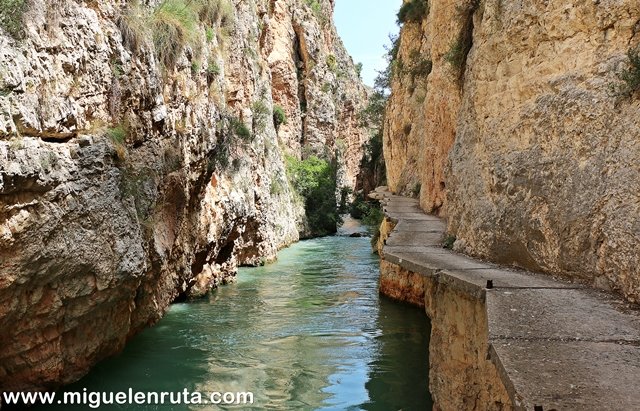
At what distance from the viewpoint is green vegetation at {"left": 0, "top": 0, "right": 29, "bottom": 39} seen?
600 cm

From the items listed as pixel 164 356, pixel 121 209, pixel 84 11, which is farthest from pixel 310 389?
pixel 84 11

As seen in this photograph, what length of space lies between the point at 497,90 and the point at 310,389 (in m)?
4.70

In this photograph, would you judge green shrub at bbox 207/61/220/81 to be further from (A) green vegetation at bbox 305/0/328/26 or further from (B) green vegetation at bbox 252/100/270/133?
(A) green vegetation at bbox 305/0/328/26

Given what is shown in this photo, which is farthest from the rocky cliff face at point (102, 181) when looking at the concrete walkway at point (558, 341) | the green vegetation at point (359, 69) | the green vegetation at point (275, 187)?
the green vegetation at point (359, 69)

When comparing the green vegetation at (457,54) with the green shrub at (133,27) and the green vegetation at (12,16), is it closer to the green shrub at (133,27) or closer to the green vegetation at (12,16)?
the green shrub at (133,27)

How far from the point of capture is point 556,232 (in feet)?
14.9

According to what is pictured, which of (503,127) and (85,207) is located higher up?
(503,127)

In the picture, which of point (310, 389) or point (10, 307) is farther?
point (310, 389)

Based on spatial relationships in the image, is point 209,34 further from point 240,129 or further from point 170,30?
point 240,129

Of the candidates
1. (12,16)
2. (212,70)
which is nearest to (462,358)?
(12,16)

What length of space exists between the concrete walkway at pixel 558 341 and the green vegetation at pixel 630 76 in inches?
60.2

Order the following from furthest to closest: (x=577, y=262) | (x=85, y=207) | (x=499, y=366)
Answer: (x=85, y=207) → (x=577, y=262) → (x=499, y=366)

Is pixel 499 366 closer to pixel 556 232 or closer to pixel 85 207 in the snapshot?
pixel 556 232

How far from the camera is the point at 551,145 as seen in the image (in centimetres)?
481
